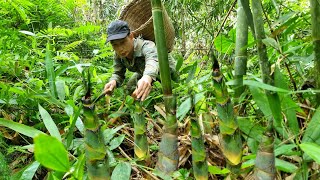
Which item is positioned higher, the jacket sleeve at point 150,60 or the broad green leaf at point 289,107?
the jacket sleeve at point 150,60

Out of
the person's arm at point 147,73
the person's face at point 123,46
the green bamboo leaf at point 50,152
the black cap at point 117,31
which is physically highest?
the black cap at point 117,31

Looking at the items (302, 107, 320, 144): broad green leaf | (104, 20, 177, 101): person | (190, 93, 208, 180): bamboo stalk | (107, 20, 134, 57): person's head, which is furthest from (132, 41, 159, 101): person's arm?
Answer: (302, 107, 320, 144): broad green leaf

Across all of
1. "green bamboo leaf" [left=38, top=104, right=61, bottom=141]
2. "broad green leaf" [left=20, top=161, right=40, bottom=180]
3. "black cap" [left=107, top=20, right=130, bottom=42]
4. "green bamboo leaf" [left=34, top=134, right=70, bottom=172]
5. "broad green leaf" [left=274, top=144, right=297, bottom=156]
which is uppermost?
"black cap" [left=107, top=20, right=130, bottom=42]

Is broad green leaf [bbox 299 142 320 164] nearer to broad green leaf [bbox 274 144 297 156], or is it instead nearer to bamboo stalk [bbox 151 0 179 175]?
broad green leaf [bbox 274 144 297 156]

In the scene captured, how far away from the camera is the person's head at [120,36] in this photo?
174 centimetres

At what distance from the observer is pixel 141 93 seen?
1093 mm

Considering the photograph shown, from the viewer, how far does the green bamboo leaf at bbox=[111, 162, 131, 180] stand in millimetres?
697

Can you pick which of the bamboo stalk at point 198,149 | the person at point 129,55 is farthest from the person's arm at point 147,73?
the bamboo stalk at point 198,149

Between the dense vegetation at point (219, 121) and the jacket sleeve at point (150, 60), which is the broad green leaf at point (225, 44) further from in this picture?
the jacket sleeve at point (150, 60)

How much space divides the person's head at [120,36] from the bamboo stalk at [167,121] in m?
1.02

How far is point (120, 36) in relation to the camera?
1.73 meters

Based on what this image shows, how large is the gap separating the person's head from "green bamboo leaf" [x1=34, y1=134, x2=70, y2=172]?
131 centimetres

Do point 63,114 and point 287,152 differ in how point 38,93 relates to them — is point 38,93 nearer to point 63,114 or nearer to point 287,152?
point 63,114

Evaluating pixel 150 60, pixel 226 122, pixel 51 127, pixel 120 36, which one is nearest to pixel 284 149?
pixel 226 122
